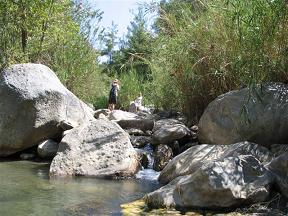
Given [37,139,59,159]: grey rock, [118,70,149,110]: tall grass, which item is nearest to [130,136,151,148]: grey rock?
[37,139,59,159]: grey rock

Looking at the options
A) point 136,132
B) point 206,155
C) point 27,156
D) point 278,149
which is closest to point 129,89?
point 136,132

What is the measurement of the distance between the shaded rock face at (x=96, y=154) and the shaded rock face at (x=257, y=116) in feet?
6.42

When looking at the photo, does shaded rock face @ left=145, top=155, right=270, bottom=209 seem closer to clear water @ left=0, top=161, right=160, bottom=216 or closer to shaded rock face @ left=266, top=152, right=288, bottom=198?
shaded rock face @ left=266, top=152, right=288, bottom=198

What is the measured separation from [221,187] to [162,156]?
353 centimetres

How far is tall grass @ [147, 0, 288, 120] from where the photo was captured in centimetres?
730

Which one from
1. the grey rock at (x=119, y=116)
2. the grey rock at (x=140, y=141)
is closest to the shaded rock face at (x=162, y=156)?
the grey rock at (x=140, y=141)

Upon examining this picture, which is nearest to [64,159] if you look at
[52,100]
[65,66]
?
[52,100]

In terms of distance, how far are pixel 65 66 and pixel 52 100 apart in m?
7.21

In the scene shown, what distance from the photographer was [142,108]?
1808 centimetres

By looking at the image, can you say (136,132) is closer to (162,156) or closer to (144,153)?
(144,153)

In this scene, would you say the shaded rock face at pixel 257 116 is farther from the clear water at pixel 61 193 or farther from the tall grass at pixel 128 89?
the tall grass at pixel 128 89

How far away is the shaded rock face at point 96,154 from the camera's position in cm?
865

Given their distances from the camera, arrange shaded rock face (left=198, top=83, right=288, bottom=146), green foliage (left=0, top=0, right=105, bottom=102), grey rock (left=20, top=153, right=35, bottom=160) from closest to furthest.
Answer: shaded rock face (left=198, top=83, right=288, bottom=146) → grey rock (left=20, top=153, right=35, bottom=160) → green foliage (left=0, top=0, right=105, bottom=102)

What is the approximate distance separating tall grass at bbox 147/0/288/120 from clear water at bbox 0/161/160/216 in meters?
2.74
